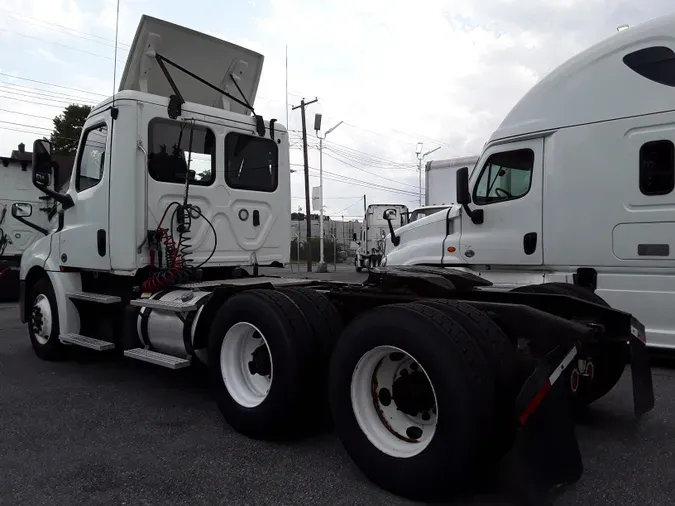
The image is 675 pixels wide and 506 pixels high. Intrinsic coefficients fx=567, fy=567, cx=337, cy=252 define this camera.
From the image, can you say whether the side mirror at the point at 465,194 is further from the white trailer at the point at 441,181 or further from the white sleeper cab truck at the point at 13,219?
the white sleeper cab truck at the point at 13,219

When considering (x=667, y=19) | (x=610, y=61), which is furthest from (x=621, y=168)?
(x=667, y=19)

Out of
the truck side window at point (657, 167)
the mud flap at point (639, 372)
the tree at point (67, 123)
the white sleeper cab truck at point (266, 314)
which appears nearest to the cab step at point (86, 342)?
the white sleeper cab truck at point (266, 314)

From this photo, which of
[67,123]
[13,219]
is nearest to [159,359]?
[13,219]

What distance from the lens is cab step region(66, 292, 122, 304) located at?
17.9ft

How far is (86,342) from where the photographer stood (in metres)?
5.46

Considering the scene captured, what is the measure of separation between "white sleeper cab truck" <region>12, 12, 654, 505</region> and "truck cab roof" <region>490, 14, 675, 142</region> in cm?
294

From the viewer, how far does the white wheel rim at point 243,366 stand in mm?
3982

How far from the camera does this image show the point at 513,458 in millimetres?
2611

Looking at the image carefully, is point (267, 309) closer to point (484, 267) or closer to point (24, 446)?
point (24, 446)

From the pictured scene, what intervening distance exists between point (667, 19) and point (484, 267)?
320 centimetres

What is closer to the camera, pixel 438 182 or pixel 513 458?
pixel 513 458

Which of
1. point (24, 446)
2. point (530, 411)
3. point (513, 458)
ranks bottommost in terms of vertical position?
point (24, 446)

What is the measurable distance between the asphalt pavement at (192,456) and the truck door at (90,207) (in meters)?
1.30

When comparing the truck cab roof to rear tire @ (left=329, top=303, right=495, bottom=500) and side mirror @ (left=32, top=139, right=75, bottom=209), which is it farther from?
side mirror @ (left=32, top=139, right=75, bottom=209)
